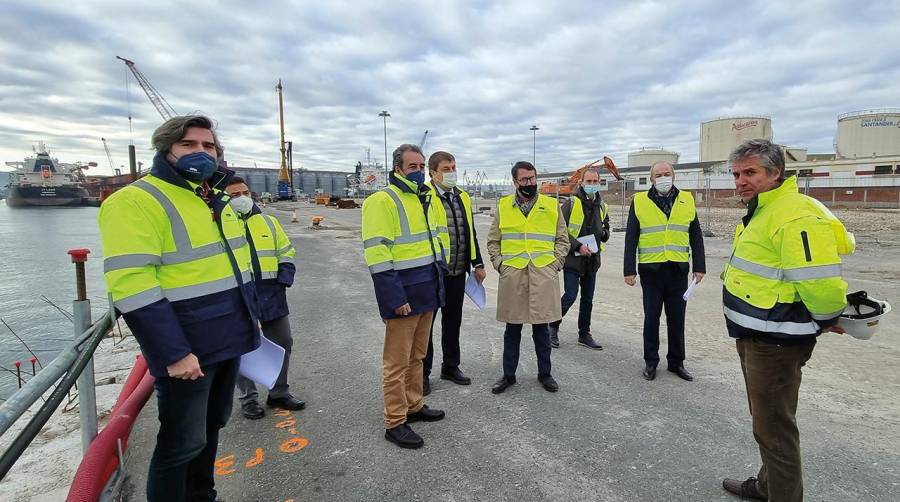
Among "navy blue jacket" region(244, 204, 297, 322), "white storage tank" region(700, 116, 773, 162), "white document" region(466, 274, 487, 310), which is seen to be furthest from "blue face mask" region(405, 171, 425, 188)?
"white storage tank" region(700, 116, 773, 162)

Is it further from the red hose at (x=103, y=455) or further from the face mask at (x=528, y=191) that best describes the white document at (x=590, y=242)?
the red hose at (x=103, y=455)

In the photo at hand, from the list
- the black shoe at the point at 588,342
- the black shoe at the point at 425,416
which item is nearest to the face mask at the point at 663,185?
the black shoe at the point at 588,342

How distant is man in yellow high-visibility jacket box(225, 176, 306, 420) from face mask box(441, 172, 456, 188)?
1471mm

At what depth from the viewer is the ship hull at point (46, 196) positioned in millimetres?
75438

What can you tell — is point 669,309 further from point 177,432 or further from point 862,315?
point 177,432

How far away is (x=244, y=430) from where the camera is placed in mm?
3451

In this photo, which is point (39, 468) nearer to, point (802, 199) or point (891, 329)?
point (802, 199)

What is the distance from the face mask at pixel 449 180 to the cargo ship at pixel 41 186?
311 feet

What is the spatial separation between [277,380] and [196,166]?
2092 millimetres

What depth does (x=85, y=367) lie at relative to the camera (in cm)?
227

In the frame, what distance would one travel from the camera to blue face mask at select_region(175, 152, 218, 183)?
2.11 metres

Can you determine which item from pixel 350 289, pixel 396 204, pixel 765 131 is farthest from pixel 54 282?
pixel 765 131

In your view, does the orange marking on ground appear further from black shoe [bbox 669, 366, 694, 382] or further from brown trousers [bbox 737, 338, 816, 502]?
black shoe [bbox 669, 366, 694, 382]

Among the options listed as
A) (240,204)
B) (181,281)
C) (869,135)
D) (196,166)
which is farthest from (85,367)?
(869,135)
